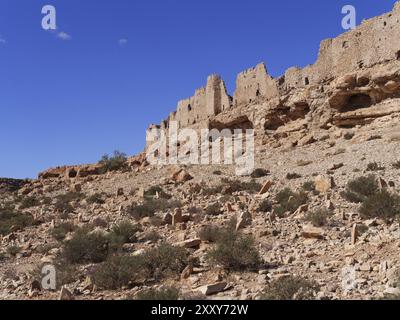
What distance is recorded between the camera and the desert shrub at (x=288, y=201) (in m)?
10.2

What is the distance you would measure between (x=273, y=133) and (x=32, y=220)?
1554 cm

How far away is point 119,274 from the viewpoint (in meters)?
6.48

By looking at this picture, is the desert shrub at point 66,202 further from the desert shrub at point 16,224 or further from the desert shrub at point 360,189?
the desert shrub at point 360,189

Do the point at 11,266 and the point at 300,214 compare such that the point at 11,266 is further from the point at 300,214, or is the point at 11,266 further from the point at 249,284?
the point at 300,214

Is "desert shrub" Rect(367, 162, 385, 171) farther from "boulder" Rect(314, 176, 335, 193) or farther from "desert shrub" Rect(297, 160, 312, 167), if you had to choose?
"desert shrub" Rect(297, 160, 312, 167)

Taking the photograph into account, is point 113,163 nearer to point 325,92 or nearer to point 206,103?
point 206,103

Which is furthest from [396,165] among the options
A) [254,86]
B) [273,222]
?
[254,86]

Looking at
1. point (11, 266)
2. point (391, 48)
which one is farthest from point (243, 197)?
point (391, 48)

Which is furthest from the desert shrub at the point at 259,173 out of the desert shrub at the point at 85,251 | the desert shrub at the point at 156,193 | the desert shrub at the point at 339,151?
the desert shrub at the point at 85,251

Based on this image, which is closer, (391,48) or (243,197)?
(243,197)

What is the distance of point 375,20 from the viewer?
2022 centimetres

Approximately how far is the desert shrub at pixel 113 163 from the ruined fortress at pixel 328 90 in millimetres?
8185

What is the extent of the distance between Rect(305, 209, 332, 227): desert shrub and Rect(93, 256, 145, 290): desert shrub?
3.67 metres

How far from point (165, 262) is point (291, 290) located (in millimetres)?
2531
